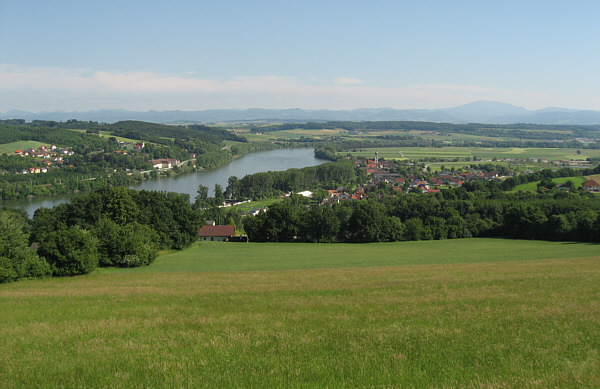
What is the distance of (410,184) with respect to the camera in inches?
3713

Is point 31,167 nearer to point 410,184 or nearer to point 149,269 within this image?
point 410,184

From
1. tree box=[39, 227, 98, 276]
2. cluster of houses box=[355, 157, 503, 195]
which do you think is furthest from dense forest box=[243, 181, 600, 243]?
cluster of houses box=[355, 157, 503, 195]

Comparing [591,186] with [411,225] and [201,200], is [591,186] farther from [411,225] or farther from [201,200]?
[201,200]

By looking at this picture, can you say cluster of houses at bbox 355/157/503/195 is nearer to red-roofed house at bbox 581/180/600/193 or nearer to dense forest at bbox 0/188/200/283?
red-roofed house at bbox 581/180/600/193

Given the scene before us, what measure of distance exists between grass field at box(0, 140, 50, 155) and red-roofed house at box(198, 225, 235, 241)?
92786 millimetres

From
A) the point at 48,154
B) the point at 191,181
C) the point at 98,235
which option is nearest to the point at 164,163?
the point at 191,181

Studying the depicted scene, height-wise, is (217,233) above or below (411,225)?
below

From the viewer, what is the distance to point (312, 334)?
317 inches

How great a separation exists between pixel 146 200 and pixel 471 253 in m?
25.6

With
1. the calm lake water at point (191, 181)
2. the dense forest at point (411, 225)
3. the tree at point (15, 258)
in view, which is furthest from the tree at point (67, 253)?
the calm lake water at point (191, 181)

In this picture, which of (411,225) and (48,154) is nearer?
(411,225)

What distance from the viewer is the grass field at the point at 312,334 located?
6016 millimetres

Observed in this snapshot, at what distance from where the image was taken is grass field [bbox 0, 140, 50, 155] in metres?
113

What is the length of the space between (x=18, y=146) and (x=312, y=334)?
448 ft
